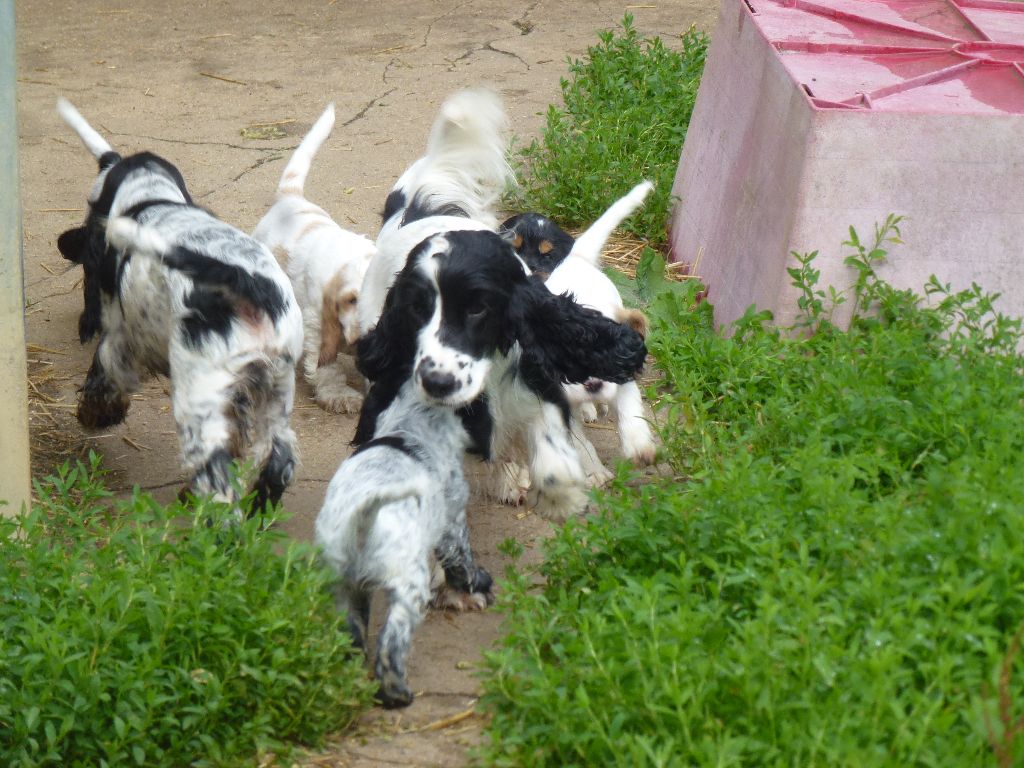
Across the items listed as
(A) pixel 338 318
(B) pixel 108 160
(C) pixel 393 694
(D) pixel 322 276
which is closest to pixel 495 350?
(C) pixel 393 694

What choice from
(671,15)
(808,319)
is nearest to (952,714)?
(808,319)

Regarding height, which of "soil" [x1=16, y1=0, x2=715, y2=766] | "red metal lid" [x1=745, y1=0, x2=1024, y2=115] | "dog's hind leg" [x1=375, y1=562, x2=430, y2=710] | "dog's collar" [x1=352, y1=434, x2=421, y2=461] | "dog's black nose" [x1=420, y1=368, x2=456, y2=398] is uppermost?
"red metal lid" [x1=745, y1=0, x2=1024, y2=115]

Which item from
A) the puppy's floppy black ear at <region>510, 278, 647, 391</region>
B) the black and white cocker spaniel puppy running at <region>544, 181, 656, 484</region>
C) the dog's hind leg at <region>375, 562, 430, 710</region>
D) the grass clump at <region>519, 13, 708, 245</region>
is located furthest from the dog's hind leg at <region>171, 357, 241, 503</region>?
the grass clump at <region>519, 13, 708, 245</region>

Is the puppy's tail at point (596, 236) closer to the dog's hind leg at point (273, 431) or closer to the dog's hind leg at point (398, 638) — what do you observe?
the dog's hind leg at point (273, 431)

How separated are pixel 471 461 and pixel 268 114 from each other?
489cm

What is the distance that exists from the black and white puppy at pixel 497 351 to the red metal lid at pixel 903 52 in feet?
4.57

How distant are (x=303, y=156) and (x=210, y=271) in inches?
76.4

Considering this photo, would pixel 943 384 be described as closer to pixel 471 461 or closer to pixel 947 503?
pixel 947 503

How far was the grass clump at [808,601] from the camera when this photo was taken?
253 centimetres

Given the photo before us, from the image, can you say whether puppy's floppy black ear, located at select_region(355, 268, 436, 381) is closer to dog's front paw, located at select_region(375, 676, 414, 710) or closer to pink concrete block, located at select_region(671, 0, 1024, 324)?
dog's front paw, located at select_region(375, 676, 414, 710)

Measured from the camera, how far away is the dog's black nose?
366cm

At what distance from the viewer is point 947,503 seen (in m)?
3.14

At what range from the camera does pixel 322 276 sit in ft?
17.5

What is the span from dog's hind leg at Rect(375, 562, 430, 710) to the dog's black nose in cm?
56
